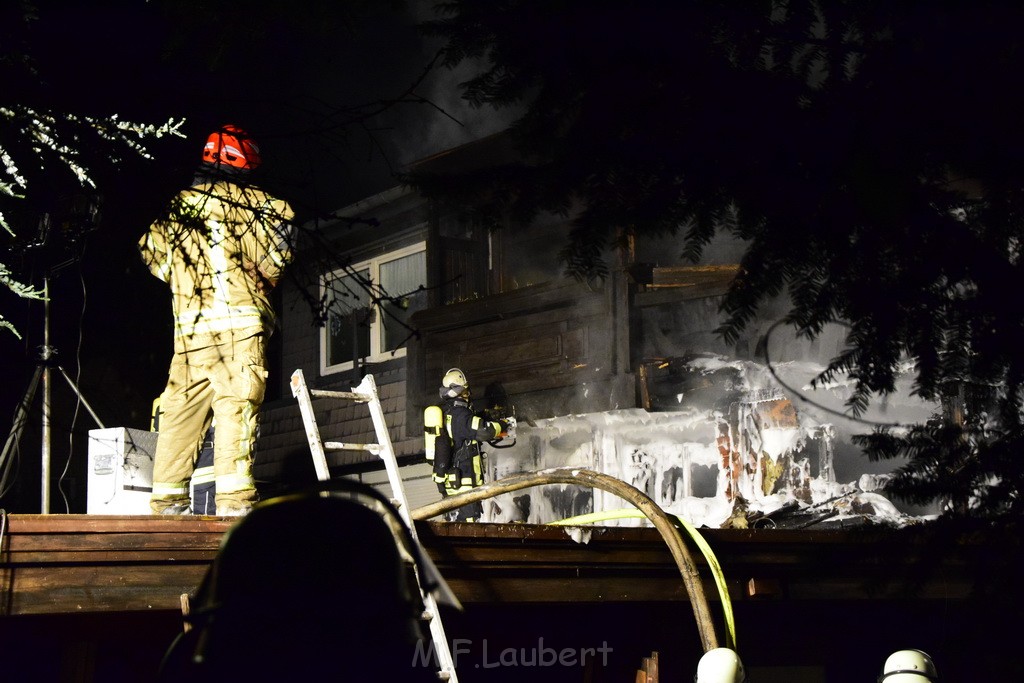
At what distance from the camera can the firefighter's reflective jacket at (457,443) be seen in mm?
10852

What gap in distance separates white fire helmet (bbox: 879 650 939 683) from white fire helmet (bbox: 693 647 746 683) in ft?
2.76

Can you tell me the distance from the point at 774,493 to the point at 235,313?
25.3ft

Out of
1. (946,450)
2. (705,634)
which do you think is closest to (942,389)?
(946,450)

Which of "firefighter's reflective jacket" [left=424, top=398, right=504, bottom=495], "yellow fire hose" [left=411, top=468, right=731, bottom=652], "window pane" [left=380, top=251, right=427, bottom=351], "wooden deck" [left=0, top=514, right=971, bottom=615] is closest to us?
"wooden deck" [left=0, top=514, right=971, bottom=615]

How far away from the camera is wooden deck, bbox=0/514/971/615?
3.99 metres

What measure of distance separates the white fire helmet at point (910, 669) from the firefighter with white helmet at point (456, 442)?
6.49 meters

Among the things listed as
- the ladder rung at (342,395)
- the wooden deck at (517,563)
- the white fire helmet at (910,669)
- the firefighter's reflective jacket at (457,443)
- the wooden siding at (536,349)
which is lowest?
the white fire helmet at (910,669)

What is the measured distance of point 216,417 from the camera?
19.3 ft

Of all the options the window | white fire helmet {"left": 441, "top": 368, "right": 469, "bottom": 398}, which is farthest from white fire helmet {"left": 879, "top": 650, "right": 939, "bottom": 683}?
the window

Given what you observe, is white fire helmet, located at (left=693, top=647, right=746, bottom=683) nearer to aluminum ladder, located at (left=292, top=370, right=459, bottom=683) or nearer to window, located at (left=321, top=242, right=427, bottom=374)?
aluminum ladder, located at (left=292, top=370, right=459, bottom=683)

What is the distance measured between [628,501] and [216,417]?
236 cm

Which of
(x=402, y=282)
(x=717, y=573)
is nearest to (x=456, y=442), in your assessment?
(x=717, y=573)

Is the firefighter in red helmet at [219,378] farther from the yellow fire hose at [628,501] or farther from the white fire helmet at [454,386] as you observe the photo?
the white fire helmet at [454,386]

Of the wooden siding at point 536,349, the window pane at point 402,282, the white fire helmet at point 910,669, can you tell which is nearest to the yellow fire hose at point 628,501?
the white fire helmet at point 910,669
